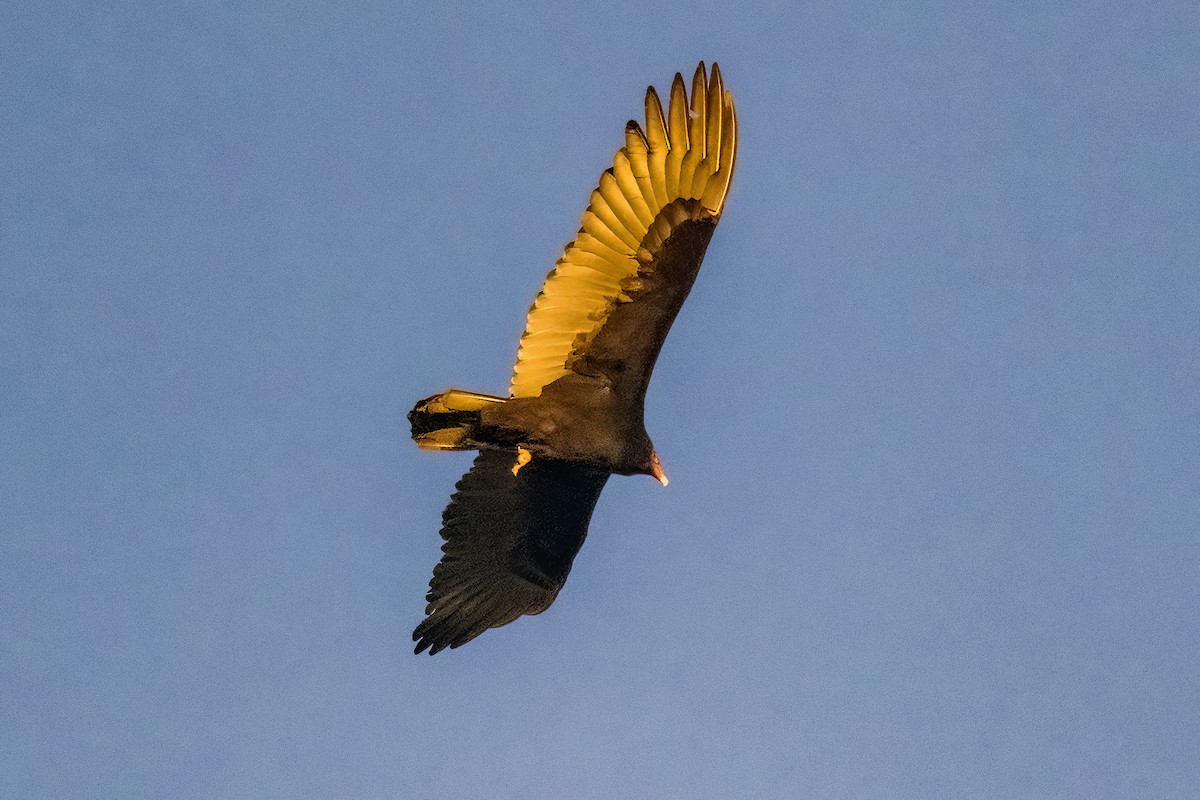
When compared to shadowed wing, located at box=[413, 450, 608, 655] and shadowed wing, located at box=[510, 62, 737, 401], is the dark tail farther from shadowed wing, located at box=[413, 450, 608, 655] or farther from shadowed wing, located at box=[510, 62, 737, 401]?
shadowed wing, located at box=[413, 450, 608, 655]

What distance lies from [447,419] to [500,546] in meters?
1.74

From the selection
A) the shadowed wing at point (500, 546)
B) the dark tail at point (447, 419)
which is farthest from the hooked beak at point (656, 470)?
the dark tail at point (447, 419)

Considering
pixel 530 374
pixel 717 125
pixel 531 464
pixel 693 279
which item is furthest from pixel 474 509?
pixel 717 125

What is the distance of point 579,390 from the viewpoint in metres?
10.5

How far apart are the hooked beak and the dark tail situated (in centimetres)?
116

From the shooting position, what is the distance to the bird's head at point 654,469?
10.8 m

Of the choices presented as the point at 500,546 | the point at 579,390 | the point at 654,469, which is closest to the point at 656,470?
the point at 654,469

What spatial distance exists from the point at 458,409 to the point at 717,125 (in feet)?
7.74

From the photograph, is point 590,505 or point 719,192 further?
point 590,505

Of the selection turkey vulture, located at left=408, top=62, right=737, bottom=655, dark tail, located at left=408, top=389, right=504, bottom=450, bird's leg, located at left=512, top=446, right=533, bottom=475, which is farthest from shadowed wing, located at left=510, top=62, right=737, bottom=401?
bird's leg, located at left=512, top=446, right=533, bottom=475

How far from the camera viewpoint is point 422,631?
11.5 m

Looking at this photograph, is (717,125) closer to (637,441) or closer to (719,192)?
(719,192)

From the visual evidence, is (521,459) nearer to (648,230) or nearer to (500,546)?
(500,546)

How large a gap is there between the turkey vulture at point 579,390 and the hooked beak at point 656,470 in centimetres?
1
